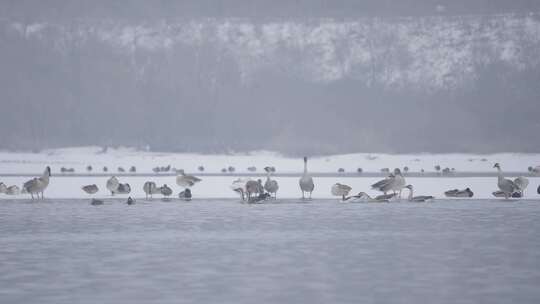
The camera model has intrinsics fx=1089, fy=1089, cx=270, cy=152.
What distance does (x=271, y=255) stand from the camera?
21609 millimetres

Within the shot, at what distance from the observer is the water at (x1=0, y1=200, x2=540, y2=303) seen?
1714 cm

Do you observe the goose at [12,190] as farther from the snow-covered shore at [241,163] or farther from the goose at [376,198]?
the snow-covered shore at [241,163]

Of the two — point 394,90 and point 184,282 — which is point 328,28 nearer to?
point 394,90

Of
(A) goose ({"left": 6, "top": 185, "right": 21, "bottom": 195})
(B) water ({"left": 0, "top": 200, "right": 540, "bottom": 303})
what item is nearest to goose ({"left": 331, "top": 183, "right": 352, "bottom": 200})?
(B) water ({"left": 0, "top": 200, "right": 540, "bottom": 303})

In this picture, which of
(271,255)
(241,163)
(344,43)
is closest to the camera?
(271,255)

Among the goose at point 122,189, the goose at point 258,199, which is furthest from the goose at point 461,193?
the goose at point 122,189

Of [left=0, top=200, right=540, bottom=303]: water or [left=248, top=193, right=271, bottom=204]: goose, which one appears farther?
[left=248, top=193, right=271, bottom=204]: goose

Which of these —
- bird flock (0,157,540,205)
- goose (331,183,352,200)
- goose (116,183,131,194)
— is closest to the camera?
bird flock (0,157,540,205)

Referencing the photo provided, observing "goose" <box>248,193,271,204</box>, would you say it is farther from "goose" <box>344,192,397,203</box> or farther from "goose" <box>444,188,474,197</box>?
"goose" <box>444,188,474,197</box>

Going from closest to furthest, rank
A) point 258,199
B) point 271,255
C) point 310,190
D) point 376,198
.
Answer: point 271,255, point 258,199, point 376,198, point 310,190

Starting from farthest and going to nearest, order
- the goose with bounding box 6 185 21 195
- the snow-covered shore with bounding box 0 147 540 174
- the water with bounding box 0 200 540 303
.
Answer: the snow-covered shore with bounding box 0 147 540 174 → the goose with bounding box 6 185 21 195 → the water with bounding box 0 200 540 303

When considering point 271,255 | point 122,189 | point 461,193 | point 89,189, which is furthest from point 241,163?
point 271,255

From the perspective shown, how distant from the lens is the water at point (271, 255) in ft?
56.2

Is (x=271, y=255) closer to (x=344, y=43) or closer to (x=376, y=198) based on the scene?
(x=376, y=198)
